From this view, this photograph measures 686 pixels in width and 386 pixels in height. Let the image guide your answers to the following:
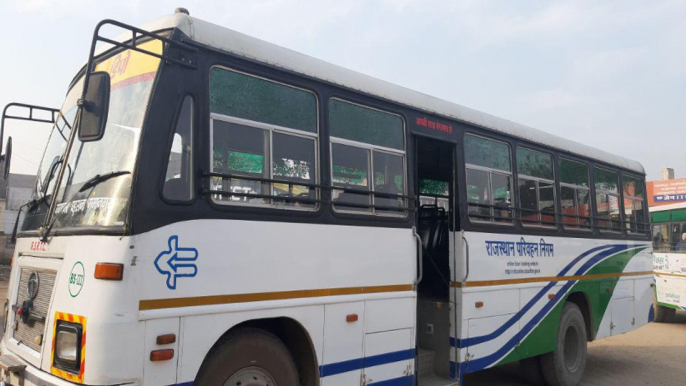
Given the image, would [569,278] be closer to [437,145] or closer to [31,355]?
[437,145]

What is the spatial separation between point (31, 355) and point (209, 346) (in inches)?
51.4

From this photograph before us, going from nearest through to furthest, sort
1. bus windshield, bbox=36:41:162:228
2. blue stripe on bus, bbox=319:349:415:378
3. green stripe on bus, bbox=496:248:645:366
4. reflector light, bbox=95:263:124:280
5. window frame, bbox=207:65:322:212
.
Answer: reflector light, bbox=95:263:124:280
bus windshield, bbox=36:41:162:228
window frame, bbox=207:65:322:212
blue stripe on bus, bbox=319:349:415:378
green stripe on bus, bbox=496:248:645:366

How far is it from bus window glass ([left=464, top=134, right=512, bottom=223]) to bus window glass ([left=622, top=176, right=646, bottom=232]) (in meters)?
3.72

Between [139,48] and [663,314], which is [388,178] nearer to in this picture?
[139,48]

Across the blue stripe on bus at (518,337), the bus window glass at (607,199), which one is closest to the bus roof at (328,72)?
the bus window glass at (607,199)

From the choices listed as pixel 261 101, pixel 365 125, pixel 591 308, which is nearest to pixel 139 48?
pixel 261 101

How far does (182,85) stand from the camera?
3799mm

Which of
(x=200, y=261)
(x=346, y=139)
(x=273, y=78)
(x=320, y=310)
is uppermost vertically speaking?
(x=273, y=78)

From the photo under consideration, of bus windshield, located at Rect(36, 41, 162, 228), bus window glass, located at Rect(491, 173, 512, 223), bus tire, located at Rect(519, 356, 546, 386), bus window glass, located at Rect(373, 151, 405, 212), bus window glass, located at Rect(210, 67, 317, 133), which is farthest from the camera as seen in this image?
bus tire, located at Rect(519, 356, 546, 386)

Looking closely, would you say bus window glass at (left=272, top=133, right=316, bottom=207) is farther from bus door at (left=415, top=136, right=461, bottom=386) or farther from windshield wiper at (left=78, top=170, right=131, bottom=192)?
bus door at (left=415, top=136, right=461, bottom=386)

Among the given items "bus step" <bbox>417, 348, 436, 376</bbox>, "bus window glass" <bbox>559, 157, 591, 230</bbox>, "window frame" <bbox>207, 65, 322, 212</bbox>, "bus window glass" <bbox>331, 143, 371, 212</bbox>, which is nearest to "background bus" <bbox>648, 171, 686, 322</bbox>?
"bus window glass" <bbox>559, 157, 591, 230</bbox>

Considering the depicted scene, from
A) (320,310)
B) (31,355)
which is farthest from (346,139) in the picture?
(31,355)

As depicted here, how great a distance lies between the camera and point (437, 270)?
6523 mm

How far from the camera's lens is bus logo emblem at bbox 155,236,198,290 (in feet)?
11.6
